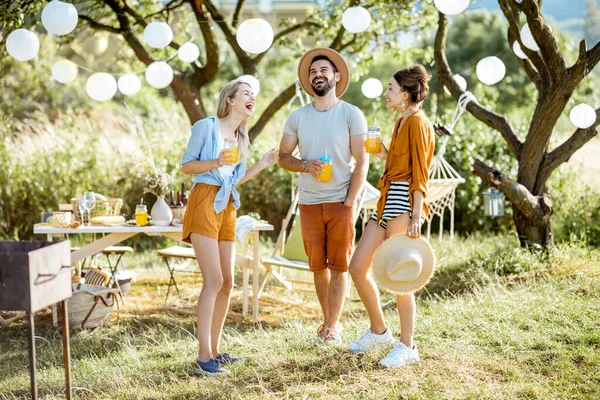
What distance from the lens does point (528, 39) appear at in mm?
5512

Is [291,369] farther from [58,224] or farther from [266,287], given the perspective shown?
[266,287]

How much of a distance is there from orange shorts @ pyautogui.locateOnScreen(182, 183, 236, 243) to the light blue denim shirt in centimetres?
3

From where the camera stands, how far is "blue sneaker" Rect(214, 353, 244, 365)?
143 inches

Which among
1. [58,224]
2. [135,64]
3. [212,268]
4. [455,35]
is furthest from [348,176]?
[455,35]

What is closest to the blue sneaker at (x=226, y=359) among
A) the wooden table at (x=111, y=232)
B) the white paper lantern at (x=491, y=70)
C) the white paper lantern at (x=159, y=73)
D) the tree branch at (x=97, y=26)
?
the wooden table at (x=111, y=232)

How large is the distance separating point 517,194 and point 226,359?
290 centimetres

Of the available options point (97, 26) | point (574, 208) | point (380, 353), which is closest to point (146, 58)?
point (97, 26)

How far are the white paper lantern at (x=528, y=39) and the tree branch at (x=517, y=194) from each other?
100 cm

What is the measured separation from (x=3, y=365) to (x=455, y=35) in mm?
20720

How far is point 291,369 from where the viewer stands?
141 inches

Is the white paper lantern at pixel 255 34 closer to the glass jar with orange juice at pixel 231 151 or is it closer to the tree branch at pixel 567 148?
the glass jar with orange juice at pixel 231 151

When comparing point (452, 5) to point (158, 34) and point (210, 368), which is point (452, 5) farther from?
point (210, 368)

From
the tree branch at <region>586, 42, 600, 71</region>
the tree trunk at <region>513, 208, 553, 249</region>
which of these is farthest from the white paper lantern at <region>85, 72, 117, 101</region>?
the tree branch at <region>586, 42, 600, 71</region>

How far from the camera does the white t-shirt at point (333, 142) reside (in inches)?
155
